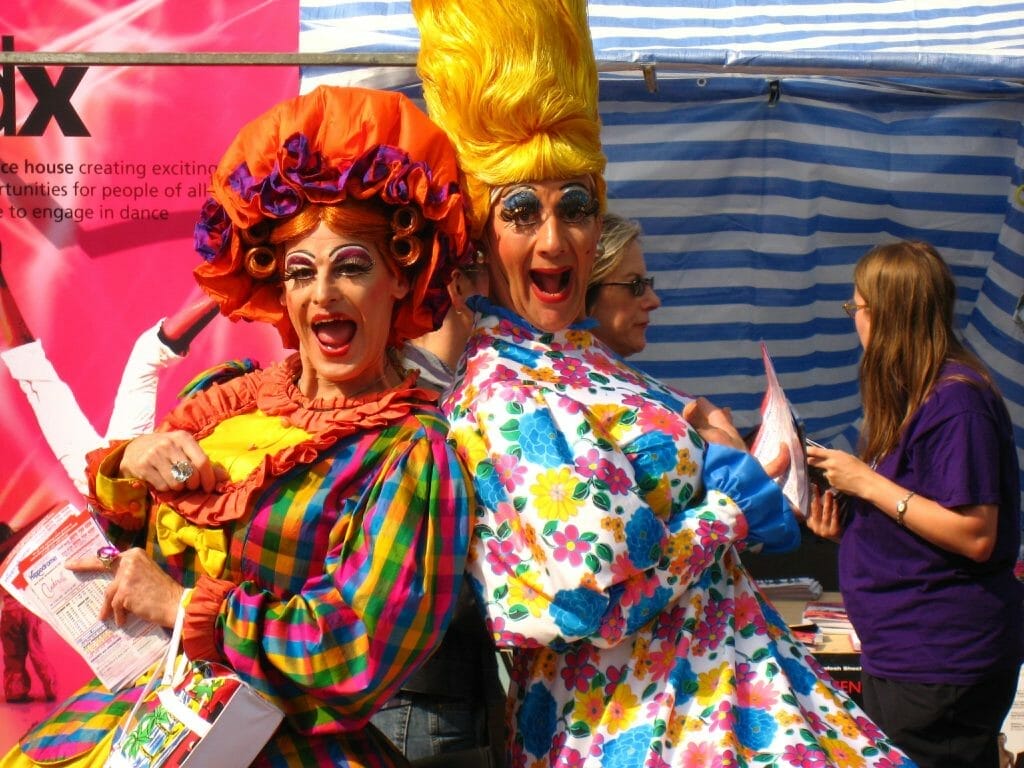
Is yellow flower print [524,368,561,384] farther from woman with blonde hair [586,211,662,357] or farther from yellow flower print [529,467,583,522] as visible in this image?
woman with blonde hair [586,211,662,357]

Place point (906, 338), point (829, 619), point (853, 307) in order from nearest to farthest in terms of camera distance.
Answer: point (906, 338) < point (853, 307) < point (829, 619)

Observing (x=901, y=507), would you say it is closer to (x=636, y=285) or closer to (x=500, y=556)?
(x=636, y=285)

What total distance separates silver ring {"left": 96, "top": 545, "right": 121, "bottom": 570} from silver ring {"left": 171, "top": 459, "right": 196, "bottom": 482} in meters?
0.16

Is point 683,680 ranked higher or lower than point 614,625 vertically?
lower

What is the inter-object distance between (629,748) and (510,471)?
50 cm

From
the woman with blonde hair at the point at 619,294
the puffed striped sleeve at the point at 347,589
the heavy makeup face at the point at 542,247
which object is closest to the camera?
the puffed striped sleeve at the point at 347,589

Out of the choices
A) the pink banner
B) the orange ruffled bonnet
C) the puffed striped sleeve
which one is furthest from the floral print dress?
the pink banner

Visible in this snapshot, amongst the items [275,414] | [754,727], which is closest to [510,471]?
[275,414]

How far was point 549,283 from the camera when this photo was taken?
2348mm

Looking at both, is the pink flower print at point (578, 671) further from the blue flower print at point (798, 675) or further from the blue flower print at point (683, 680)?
the blue flower print at point (798, 675)

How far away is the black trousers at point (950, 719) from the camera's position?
3129mm

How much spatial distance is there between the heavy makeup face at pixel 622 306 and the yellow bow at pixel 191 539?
1.23m

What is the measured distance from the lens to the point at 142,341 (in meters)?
3.82

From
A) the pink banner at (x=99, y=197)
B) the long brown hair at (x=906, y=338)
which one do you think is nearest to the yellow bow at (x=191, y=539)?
the pink banner at (x=99, y=197)
